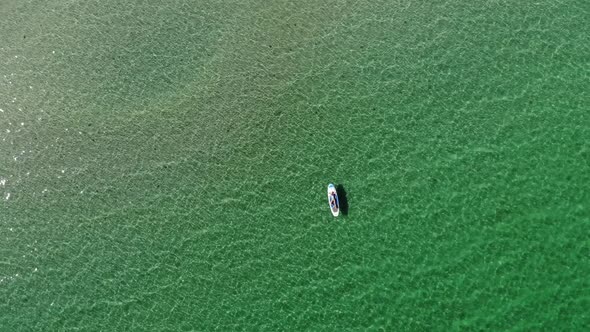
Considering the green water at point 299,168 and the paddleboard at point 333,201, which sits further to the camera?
the paddleboard at point 333,201

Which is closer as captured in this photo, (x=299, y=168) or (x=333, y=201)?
(x=333, y=201)

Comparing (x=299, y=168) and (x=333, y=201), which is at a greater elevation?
(x=299, y=168)

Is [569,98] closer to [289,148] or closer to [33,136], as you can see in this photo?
[289,148]

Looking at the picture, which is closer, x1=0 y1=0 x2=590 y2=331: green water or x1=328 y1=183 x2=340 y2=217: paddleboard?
x1=0 y1=0 x2=590 y2=331: green water
